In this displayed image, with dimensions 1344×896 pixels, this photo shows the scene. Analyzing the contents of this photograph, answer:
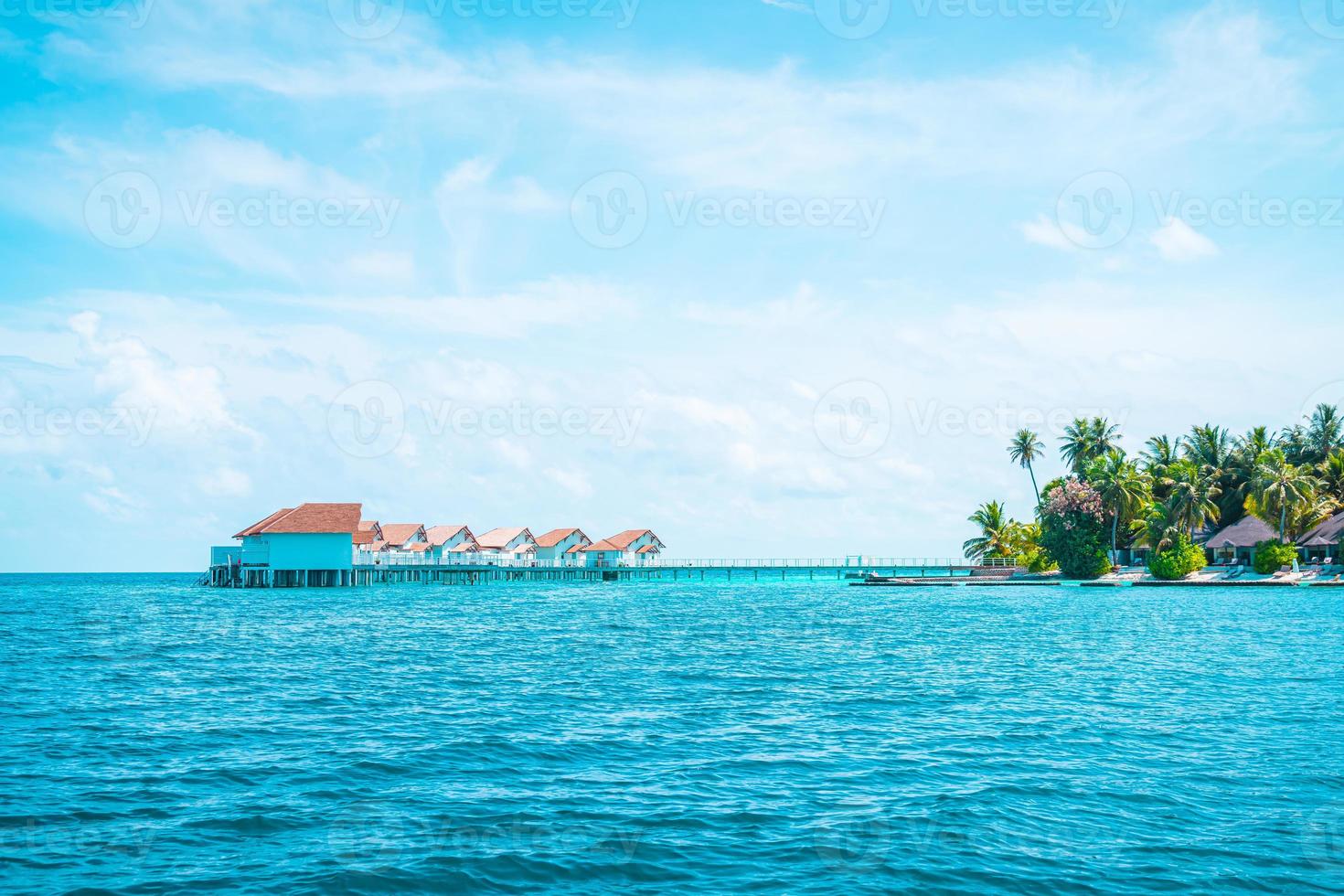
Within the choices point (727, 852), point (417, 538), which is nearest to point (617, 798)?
point (727, 852)

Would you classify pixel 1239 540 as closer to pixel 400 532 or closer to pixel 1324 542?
pixel 1324 542

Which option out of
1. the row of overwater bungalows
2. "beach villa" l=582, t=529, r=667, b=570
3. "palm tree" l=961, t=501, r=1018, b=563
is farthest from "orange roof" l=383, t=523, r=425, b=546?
"palm tree" l=961, t=501, r=1018, b=563

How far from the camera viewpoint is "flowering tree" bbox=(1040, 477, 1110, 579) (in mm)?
89688

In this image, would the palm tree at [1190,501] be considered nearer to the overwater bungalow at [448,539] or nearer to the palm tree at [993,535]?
the palm tree at [993,535]

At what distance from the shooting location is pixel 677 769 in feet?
52.1

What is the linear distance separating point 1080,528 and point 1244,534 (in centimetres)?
1375

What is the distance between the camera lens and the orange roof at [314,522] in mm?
84875

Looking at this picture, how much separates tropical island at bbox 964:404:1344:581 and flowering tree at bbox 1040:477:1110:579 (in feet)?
0.28

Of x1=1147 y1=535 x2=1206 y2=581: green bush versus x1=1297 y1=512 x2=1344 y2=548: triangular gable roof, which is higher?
x1=1297 y1=512 x2=1344 y2=548: triangular gable roof

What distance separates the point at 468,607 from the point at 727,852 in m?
57.6

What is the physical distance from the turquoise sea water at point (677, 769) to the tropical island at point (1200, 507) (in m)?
51.7

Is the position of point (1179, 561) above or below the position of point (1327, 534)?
below

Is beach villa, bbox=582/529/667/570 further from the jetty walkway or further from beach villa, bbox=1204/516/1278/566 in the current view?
beach villa, bbox=1204/516/1278/566

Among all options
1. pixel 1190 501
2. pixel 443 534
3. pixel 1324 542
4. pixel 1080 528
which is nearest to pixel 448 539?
pixel 443 534
